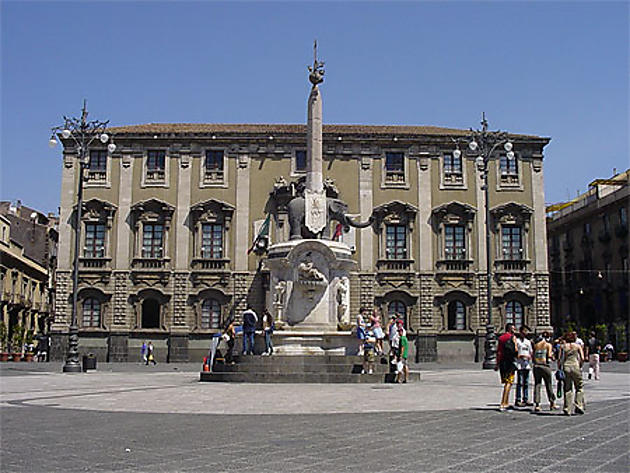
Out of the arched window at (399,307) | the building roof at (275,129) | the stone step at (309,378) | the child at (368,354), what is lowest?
the stone step at (309,378)

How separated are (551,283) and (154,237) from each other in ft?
117

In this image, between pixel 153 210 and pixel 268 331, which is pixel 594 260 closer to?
pixel 153 210

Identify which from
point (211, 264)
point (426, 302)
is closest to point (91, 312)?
point (211, 264)

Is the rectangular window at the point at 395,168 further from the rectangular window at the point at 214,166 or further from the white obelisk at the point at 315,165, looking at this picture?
the white obelisk at the point at 315,165

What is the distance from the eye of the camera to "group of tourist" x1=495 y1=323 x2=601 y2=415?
1262 centimetres

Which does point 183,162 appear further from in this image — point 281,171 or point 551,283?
point 551,283

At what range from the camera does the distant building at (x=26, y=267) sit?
186ft

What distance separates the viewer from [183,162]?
45312 mm

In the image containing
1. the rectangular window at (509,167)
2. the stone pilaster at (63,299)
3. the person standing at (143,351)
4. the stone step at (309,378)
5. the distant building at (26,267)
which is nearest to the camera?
the stone step at (309,378)

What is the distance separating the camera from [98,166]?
4550cm

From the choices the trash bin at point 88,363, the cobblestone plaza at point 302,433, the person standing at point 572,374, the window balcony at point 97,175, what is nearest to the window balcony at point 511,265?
the window balcony at point 97,175

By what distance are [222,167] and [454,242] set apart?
48.5 feet

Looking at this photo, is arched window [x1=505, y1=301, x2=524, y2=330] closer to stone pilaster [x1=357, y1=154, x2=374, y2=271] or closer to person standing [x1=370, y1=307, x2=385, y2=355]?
stone pilaster [x1=357, y1=154, x2=374, y2=271]

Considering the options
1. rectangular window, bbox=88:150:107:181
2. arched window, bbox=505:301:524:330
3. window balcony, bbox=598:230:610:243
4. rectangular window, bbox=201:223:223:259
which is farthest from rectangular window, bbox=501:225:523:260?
rectangular window, bbox=88:150:107:181
